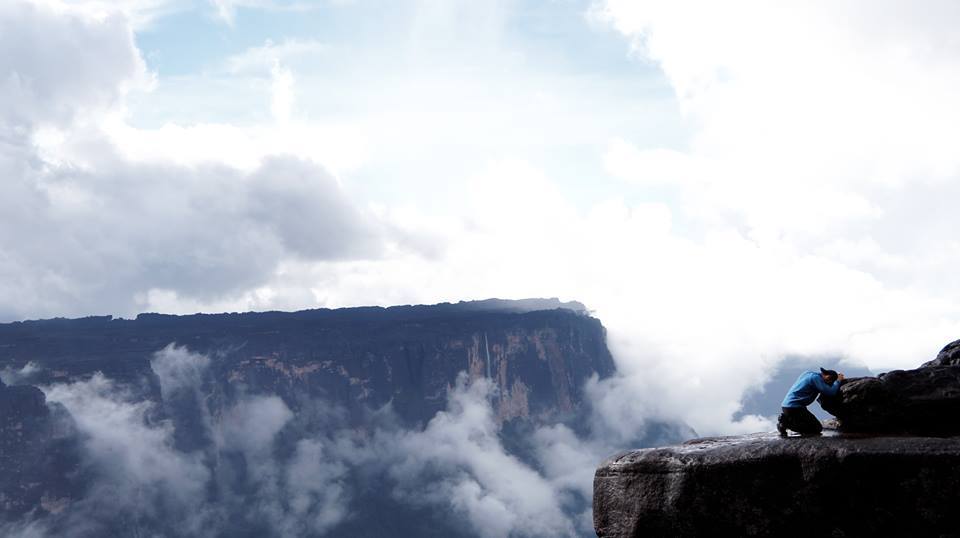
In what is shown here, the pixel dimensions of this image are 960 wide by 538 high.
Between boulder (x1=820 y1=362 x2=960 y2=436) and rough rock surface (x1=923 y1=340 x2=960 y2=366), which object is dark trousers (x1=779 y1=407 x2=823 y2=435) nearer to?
boulder (x1=820 y1=362 x2=960 y2=436)

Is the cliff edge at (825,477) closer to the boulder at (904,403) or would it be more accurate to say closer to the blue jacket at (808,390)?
the boulder at (904,403)

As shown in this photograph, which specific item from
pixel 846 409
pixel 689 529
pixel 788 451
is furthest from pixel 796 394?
pixel 689 529

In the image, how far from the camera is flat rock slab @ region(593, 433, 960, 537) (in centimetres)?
1593

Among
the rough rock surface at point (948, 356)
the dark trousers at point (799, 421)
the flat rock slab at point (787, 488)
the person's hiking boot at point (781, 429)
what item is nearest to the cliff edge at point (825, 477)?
the flat rock slab at point (787, 488)

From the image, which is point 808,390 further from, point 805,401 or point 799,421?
point 799,421

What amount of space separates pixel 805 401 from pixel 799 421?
1.34 ft

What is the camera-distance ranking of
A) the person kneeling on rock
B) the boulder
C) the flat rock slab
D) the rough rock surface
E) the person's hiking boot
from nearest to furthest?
1. the flat rock slab
2. the boulder
3. the person's hiking boot
4. the person kneeling on rock
5. the rough rock surface

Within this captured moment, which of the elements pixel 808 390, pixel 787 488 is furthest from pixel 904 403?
pixel 787 488

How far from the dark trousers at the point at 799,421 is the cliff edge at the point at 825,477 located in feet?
1.39

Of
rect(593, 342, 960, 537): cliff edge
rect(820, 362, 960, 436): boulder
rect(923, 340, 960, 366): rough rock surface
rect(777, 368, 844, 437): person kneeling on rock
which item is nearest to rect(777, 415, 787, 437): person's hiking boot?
rect(777, 368, 844, 437): person kneeling on rock

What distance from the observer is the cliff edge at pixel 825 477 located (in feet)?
52.4

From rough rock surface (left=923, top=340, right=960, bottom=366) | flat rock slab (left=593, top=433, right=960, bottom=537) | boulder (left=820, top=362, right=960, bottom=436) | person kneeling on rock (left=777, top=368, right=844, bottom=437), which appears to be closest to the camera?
flat rock slab (left=593, top=433, right=960, bottom=537)

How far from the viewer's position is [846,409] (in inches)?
727

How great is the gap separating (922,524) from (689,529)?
359 centimetres
